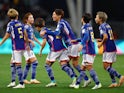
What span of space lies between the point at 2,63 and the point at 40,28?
766 centimetres

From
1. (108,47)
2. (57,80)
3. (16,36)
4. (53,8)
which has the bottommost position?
(57,80)

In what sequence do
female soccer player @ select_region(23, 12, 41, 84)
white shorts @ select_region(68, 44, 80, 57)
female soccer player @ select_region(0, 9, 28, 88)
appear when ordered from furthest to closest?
1. female soccer player @ select_region(23, 12, 41, 84)
2. white shorts @ select_region(68, 44, 80, 57)
3. female soccer player @ select_region(0, 9, 28, 88)

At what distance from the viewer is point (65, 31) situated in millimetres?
17547

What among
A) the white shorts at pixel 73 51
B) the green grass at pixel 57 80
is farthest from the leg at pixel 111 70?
the white shorts at pixel 73 51

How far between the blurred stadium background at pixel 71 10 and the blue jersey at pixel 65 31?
1187cm

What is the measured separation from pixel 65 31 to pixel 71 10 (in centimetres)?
1792

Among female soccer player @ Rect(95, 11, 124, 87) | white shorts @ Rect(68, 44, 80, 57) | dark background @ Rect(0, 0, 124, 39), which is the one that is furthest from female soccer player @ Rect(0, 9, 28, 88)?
dark background @ Rect(0, 0, 124, 39)

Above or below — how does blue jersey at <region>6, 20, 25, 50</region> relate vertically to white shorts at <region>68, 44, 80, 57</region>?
above

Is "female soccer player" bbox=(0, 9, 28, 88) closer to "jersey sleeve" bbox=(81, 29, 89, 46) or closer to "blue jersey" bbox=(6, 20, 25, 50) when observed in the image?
"blue jersey" bbox=(6, 20, 25, 50)

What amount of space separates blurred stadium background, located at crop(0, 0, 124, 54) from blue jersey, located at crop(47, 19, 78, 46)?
1187cm

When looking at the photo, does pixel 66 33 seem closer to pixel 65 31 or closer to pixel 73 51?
pixel 65 31

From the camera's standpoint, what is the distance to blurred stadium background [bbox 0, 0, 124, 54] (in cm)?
3338

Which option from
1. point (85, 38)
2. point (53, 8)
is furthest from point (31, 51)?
point (53, 8)

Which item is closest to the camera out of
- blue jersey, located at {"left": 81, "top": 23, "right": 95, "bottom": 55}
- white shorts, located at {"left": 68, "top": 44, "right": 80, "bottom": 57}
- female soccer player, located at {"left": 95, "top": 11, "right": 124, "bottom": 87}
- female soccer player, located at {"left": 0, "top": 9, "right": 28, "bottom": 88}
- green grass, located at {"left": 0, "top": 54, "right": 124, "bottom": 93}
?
green grass, located at {"left": 0, "top": 54, "right": 124, "bottom": 93}
